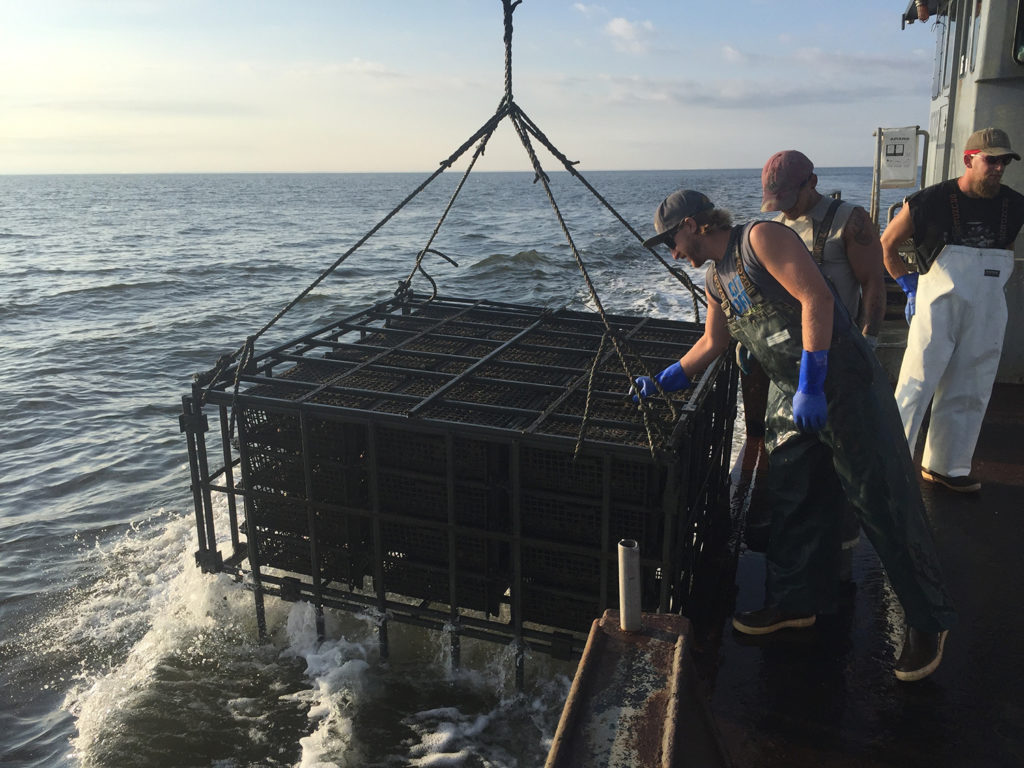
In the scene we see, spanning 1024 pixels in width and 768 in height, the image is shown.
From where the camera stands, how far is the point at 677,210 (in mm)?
3438

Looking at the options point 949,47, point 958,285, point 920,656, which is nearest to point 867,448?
point 920,656

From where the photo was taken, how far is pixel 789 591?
3789 millimetres

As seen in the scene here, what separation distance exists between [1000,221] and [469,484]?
3651 millimetres

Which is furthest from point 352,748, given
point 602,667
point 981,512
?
point 981,512

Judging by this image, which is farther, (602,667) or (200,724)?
(200,724)

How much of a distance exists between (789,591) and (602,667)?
1.56 meters

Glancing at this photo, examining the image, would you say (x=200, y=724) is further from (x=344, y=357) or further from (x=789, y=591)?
(x=789, y=591)

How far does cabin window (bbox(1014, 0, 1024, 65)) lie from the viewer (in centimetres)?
643

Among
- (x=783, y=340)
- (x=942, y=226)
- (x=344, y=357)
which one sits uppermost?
(x=942, y=226)

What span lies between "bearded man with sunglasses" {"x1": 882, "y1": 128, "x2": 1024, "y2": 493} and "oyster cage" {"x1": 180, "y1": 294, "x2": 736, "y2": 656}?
1.27 m

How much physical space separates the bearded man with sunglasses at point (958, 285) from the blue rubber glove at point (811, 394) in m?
2.06

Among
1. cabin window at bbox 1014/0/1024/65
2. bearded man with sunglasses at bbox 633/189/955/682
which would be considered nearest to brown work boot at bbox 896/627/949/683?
bearded man with sunglasses at bbox 633/189/955/682

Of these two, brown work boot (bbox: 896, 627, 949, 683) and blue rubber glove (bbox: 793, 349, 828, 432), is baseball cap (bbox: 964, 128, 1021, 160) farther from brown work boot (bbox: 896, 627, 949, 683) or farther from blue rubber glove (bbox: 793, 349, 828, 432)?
brown work boot (bbox: 896, 627, 949, 683)

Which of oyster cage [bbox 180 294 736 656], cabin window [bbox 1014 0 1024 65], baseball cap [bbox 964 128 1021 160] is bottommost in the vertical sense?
oyster cage [bbox 180 294 736 656]
